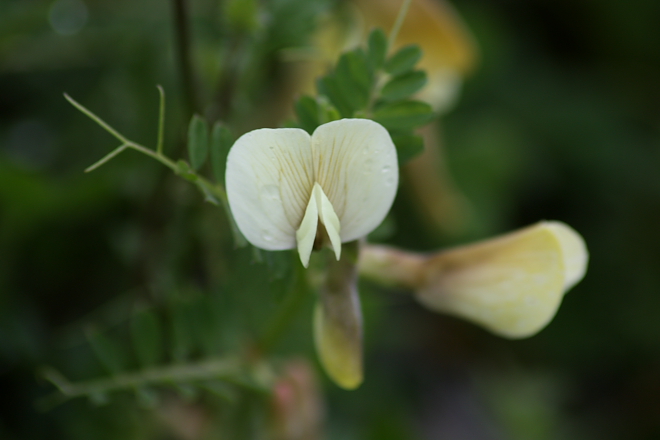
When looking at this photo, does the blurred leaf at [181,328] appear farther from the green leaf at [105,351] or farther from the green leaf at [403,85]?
the green leaf at [403,85]

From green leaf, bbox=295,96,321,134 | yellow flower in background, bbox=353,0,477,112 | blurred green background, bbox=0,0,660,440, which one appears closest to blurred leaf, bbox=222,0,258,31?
blurred green background, bbox=0,0,660,440

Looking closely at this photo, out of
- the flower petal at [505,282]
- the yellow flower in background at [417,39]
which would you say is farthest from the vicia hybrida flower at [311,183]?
the yellow flower in background at [417,39]

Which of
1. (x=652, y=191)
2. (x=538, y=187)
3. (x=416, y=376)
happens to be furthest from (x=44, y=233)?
(x=652, y=191)

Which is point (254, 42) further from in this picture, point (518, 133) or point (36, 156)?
point (518, 133)

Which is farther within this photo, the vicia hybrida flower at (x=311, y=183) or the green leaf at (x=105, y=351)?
the green leaf at (x=105, y=351)

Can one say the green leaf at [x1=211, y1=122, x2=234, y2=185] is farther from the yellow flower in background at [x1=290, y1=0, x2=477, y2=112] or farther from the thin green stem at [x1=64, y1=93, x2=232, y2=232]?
the yellow flower in background at [x1=290, y1=0, x2=477, y2=112]

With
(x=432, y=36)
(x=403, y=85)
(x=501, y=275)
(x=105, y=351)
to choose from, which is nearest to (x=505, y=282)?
(x=501, y=275)
